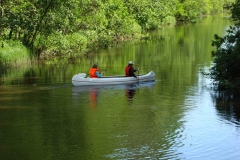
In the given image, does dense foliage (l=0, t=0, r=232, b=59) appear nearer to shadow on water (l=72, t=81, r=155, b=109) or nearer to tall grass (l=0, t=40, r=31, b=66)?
tall grass (l=0, t=40, r=31, b=66)

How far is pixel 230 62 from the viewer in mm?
22625

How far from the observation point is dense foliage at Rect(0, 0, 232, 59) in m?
32.8

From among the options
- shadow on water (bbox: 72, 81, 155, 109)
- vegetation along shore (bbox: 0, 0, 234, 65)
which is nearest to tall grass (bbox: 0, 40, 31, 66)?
vegetation along shore (bbox: 0, 0, 234, 65)

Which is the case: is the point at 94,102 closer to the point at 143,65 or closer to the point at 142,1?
the point at 143,65

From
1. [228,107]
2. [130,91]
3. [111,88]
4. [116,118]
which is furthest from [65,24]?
[116,118]

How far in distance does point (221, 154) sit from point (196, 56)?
2508cm

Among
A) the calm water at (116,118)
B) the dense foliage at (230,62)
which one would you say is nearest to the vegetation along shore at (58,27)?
the calm water at (116,118)

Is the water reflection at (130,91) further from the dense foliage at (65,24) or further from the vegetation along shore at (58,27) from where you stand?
the dense foliage at (65,24)

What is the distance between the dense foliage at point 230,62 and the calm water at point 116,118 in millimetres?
995

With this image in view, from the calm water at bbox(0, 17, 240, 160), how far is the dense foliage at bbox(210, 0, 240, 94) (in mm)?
995

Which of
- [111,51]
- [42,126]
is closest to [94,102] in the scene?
[42,126]

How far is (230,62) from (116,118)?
741 cm

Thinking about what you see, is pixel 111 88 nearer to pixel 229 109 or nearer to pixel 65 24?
pixel 229 109

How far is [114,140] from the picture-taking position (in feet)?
50.3
